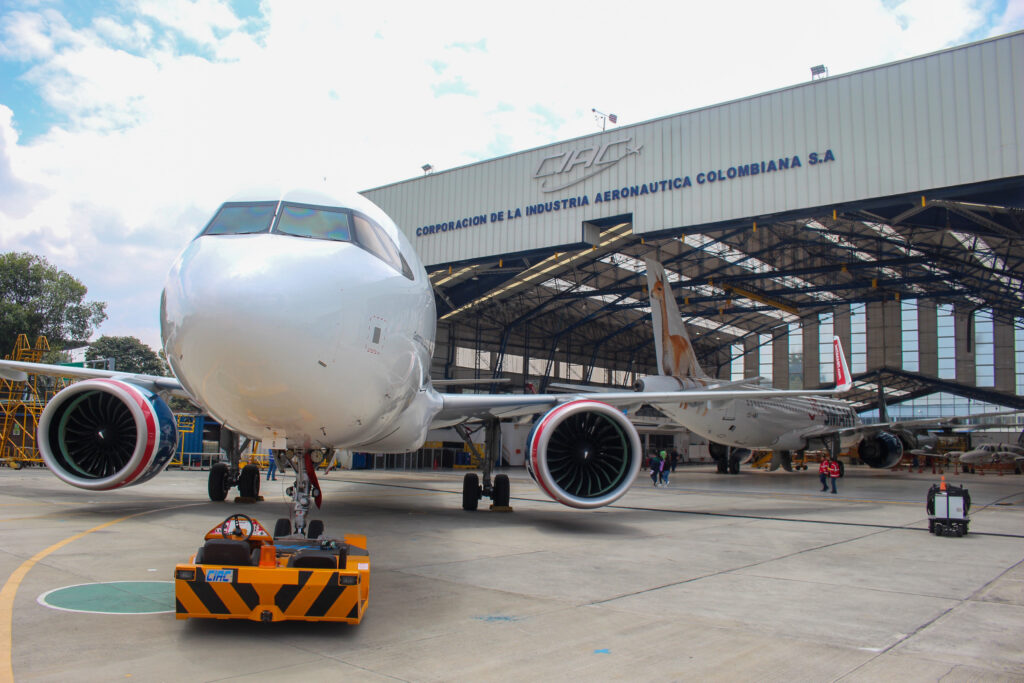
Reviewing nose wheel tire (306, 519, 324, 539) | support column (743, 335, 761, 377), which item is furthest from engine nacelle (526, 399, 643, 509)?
support column (743, 335, 761, 377)

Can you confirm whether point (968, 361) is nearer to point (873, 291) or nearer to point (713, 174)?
point (873, 291)

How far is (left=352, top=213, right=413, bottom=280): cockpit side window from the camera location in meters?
5.97

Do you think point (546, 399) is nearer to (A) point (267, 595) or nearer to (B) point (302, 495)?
(B) point (302, 495)

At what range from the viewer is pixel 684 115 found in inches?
790

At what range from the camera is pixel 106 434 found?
9.34 metres

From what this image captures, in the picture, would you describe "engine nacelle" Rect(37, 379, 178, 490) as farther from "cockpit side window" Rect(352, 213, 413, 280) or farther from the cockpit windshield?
"cockpit side window" Rect(352, 213, 413, 280)

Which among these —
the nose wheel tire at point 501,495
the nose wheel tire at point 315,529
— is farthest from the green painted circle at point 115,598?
the nose wheel tire at point 501,495

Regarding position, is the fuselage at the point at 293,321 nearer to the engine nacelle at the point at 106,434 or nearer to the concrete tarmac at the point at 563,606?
the concrete tarmac at the point at 563,606

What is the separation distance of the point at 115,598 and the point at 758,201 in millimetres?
17923

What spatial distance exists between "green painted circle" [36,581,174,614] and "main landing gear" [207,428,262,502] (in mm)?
7497

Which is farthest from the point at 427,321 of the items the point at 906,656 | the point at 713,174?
the point at 713,174

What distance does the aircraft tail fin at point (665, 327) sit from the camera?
70.9 ft

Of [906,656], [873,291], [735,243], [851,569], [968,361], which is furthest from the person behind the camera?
[968,361]

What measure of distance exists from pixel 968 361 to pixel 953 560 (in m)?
54.4
